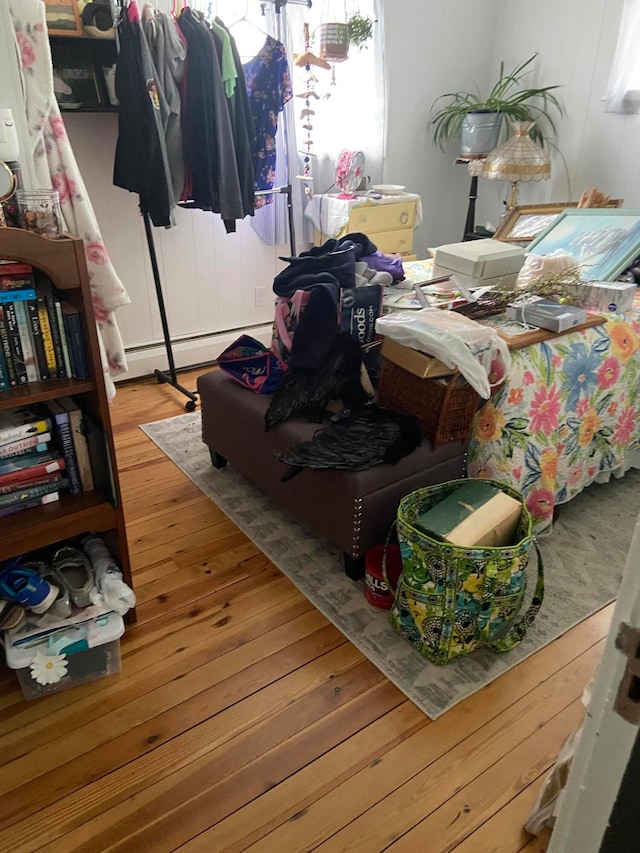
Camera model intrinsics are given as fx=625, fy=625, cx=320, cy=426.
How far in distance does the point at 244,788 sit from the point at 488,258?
6.35 ft

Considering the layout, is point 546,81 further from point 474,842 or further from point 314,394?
point 474,842

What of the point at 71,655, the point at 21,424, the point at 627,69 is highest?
the point at 627,69

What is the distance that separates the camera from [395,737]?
1493 millimetres

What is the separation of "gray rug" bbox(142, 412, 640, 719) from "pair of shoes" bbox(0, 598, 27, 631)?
31.1 inches

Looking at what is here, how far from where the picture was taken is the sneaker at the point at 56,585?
5.11 feet

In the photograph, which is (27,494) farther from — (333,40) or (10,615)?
(333,40)

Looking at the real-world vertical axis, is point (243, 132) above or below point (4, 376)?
above

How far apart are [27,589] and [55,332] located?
62 centimetres

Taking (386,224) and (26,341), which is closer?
(26,341)

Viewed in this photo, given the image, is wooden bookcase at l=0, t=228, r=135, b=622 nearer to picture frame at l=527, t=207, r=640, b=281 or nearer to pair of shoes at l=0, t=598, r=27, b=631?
pair of shoes at l=0, t=598, r=27, b=631

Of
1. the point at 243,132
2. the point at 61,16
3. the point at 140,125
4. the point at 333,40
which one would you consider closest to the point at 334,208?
the point at 243,132

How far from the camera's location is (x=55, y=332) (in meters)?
1.50

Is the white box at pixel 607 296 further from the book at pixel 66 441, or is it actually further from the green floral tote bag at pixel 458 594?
the book at pixel 66 441

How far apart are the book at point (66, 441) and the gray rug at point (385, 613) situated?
701 mm
